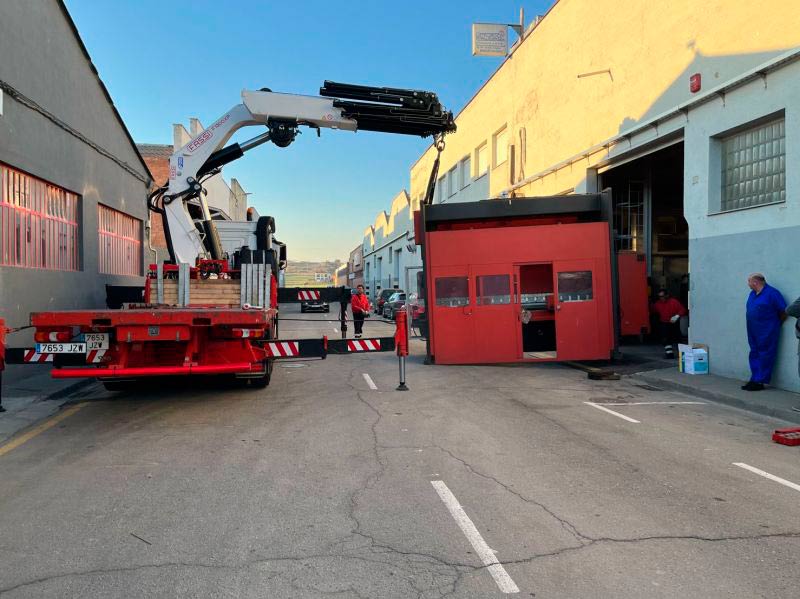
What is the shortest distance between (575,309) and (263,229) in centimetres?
674

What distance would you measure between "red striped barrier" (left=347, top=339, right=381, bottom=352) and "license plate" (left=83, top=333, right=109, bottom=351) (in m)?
3.36

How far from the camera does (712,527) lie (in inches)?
168

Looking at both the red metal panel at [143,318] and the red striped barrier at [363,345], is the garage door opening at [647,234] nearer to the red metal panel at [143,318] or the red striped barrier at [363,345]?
the red striped barrier at [363,345]

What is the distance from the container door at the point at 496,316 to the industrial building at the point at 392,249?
23937 mm

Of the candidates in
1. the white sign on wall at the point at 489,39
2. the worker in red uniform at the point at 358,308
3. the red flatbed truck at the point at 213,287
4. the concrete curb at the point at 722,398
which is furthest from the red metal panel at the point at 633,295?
the white sign on wall at the point at 489,39

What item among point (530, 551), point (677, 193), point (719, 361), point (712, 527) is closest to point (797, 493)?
point (712, 527)

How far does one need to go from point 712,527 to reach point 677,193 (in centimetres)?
1743

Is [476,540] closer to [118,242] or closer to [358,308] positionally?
[358,308]

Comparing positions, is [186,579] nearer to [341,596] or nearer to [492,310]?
[341,596]

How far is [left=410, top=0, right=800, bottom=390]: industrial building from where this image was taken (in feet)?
32.1

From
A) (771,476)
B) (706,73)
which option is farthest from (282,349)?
(706,73)

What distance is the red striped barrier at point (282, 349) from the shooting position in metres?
8.63

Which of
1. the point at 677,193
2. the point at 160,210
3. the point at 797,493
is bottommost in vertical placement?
the point at 797,493

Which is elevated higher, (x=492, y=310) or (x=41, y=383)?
(x=492, y=310)
